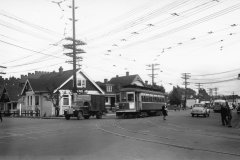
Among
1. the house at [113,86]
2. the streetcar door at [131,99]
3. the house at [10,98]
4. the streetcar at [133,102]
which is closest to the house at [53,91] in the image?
the house at [10,98]

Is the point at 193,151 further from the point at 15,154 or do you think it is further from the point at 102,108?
the point at 102,108

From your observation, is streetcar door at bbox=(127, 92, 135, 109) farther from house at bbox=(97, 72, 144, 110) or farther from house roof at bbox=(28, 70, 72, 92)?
house at bbox=(97, 72, 144, 110)

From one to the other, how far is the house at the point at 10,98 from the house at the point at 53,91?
427 cm

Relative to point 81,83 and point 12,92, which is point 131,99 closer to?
point 81,83

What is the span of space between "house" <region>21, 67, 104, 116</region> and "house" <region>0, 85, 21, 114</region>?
4.27 m

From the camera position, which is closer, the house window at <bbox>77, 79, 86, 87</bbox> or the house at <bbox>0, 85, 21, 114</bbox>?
the house window at <bbox>77, 79, 86, 87</bbox>

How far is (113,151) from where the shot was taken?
1012cm

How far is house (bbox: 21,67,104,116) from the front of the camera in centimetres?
4557

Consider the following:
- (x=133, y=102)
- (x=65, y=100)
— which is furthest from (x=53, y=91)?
(x=133, y=102)

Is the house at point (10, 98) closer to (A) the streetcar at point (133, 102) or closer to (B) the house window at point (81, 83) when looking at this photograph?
(B) the house window at point (81, 83)

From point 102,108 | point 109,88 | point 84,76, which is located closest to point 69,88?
point 84,76

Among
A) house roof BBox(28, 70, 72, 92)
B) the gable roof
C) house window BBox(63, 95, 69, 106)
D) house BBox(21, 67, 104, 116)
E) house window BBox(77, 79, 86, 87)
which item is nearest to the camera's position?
house BBox(21, 67, 104, 116)

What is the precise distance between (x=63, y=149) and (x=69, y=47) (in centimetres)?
2522

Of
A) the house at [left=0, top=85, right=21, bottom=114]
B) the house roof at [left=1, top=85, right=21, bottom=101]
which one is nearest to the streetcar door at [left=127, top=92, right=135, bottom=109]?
the house at [left=0, top=85, right=21, bottom=114]
